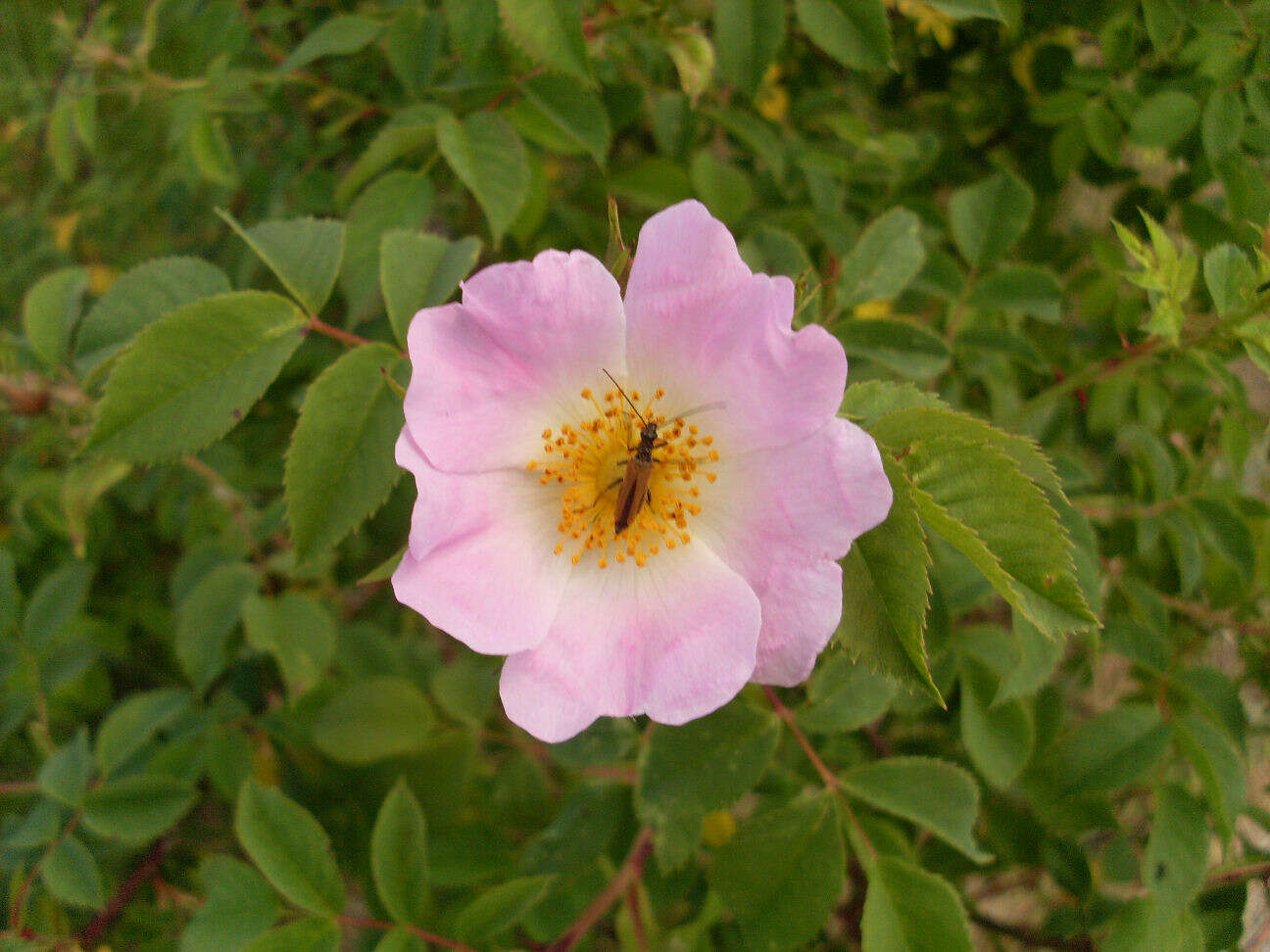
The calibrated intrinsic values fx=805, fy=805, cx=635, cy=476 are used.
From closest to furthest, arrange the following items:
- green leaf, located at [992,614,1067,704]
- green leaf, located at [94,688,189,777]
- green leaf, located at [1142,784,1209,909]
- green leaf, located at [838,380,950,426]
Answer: green leaf, located at [838,380,950,426]
green leaf, located at [992,614,1067,704]
green leaf, located at [1142,784,1209,909]
green leaf, located at [94,688,189,777]

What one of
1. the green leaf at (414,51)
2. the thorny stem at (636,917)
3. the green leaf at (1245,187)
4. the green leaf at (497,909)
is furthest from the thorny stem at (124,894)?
the green leaf at (1245,187)

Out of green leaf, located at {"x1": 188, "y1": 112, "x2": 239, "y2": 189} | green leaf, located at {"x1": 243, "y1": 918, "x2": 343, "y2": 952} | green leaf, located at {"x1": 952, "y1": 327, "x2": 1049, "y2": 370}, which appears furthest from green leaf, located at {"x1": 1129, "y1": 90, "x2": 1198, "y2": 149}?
green leaf, located at {"x1": 243, "y1": 918, "x2": 343, "y2": 952}

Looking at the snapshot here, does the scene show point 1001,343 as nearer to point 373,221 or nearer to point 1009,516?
point 1009,516

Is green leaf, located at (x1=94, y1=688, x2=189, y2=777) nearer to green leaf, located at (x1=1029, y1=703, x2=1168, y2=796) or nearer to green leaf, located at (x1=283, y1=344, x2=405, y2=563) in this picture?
green leaf, located at (x1=283, y1=344, x2=405, y2=563)

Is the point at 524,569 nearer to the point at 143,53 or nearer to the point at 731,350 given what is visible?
the point at 731,350

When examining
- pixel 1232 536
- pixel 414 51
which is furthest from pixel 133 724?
pixel 1232 536

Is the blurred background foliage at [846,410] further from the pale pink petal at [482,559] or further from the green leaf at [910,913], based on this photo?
the pale pink petal at [482,559]

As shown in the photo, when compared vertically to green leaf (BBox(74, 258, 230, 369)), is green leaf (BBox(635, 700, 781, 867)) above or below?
below

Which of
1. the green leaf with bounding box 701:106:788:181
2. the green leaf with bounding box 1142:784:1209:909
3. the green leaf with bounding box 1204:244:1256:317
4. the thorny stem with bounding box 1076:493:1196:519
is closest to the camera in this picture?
the green leaf with bounding box 1204:244:1256:317
